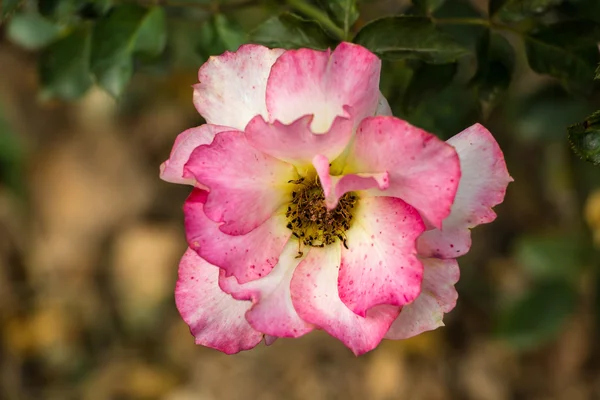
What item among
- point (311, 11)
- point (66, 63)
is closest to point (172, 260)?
point (66, 63)

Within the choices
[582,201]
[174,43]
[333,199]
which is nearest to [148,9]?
[174,43]

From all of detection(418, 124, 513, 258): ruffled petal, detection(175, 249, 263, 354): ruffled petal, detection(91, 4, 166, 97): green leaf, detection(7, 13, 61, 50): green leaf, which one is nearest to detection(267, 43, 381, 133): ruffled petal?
detection(418, 124, 513, 258): ruffled petal

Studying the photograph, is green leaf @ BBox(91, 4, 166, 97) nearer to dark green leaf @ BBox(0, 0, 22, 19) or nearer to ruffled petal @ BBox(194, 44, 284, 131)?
dark green leaf @ BBox(0, 0, 22, 19)

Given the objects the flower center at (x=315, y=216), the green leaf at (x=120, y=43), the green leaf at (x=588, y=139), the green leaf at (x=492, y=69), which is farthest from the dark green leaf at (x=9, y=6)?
the green leaf at (x=588, y=139)

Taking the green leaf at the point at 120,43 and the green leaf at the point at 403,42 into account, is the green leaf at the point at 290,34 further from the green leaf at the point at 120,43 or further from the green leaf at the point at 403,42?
the green leaf at the point at 120,43

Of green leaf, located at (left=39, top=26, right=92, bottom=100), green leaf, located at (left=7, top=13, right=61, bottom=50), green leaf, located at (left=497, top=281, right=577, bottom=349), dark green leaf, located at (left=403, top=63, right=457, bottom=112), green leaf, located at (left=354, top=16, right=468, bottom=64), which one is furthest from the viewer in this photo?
green leaf, located at (left=497, top=281, right=577, bottom=349)

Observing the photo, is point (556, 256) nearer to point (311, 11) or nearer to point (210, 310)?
point (311, 11)
